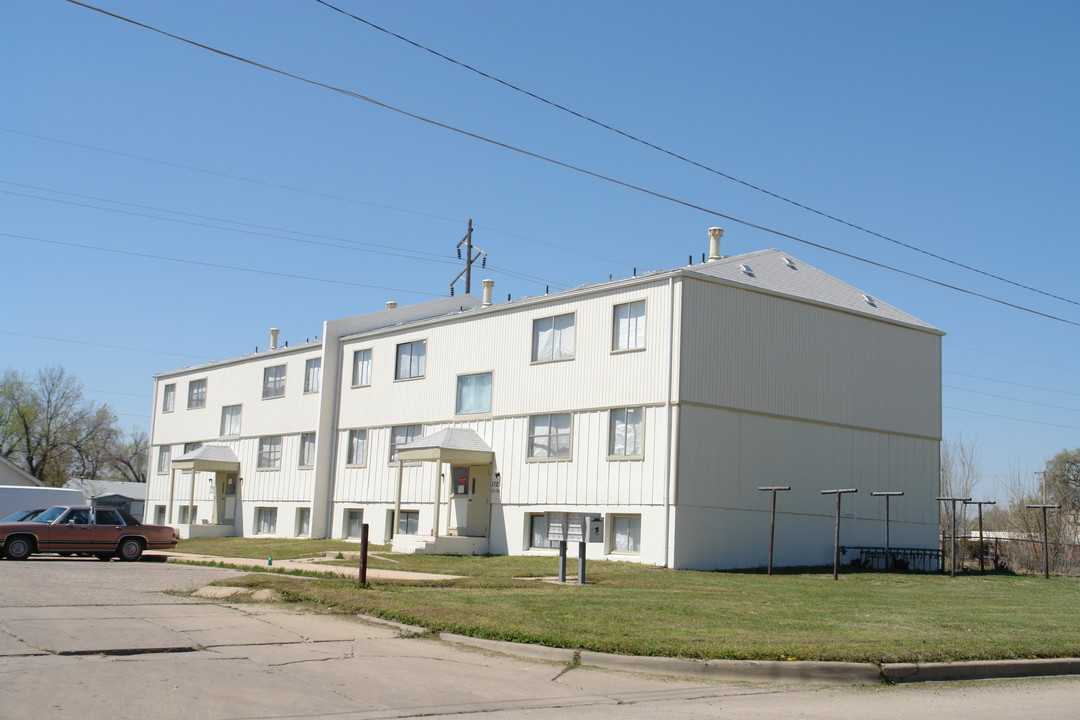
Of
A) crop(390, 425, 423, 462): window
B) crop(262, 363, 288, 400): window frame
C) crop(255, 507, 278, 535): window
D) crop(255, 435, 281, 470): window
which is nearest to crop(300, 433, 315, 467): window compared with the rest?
crop(255, 435, 281, 470): window

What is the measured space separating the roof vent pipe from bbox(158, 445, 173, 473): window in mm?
32905

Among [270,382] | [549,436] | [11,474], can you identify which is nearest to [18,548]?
[549,436]

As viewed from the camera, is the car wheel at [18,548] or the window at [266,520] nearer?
the car wheel at [18,548]

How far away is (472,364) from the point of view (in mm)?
34094

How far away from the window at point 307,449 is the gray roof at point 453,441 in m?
9.55

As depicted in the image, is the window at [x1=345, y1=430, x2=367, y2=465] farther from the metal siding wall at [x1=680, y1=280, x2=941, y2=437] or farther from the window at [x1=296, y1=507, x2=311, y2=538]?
the metal siding wall at [x1=680, y1=280, x2=941, y2=437]

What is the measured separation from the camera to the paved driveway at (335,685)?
27.1 ft

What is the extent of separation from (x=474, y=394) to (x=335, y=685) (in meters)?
24.8

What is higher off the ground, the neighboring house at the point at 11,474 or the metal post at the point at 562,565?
the neighboring house at the point at 11,474

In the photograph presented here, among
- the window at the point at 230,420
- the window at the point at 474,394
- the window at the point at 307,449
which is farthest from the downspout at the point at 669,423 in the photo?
the window at the point at 230,420

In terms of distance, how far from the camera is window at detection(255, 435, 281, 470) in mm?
43781

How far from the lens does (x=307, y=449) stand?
42.0m

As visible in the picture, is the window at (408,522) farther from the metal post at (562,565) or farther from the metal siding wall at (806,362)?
the metal post at (562,565)

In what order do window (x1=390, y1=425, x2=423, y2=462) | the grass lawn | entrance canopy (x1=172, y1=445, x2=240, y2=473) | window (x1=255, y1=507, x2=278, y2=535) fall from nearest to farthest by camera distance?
1. the grass lawn
2. window (x1=390, y1=425, x2=423, y2=462)
3. window (x1=255, y1=507, x2=278, y2=535)
4. entrance canopy (x1=172, y1=445, x2=240, y2=473)
